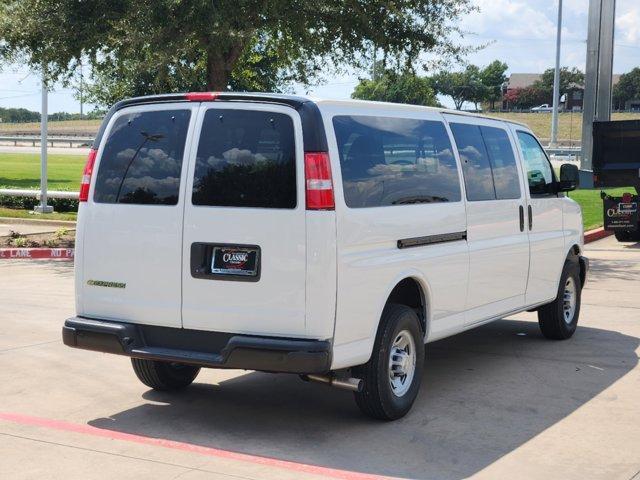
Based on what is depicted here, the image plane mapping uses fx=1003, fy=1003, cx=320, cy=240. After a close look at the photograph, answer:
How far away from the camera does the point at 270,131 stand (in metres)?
6.20

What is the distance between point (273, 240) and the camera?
6.02m

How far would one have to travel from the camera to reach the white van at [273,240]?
19.7 ft

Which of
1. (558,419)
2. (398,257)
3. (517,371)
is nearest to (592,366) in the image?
(517,371)

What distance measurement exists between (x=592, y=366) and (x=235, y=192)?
3.99 metres

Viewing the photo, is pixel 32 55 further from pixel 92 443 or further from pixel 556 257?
pixel 92 443

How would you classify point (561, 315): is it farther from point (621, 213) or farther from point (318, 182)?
point (621, 213)

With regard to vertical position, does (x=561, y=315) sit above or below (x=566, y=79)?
below

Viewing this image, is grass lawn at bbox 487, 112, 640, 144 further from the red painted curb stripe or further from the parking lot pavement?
the red painted curb stripe

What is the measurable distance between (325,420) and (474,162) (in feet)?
7.95

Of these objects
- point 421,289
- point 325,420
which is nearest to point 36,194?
point 421,289

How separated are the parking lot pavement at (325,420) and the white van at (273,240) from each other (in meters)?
0.39

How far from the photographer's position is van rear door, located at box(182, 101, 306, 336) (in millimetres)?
6000

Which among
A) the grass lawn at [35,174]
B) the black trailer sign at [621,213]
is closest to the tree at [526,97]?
the grass lawn at [35,174]

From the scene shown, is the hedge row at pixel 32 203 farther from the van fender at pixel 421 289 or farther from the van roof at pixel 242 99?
the van fender at pixel 421 289
